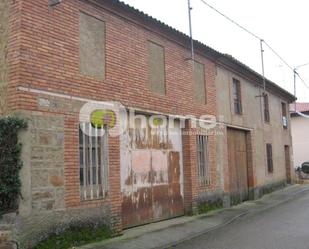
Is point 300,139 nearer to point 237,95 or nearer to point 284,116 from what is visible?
point 284,116

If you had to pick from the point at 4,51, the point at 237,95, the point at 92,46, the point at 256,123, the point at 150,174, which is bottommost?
the point at 150,174

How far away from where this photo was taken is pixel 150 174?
35.1ft

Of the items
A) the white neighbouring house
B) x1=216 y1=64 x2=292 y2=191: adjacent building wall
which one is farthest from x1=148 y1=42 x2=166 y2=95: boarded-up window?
the white neighbouring house

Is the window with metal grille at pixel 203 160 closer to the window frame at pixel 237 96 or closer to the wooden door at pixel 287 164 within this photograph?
the window frame at pixel 237 96

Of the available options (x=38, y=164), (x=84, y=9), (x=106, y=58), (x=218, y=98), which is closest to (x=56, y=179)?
(x=38, y=164)

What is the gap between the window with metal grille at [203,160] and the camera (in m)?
12.7

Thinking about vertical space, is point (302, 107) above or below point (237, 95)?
above

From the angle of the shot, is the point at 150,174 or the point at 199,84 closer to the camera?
the point at 150,174

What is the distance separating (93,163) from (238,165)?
8.29 m

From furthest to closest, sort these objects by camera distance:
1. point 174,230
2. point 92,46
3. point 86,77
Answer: point 174,230, point 92,46, point 86,77

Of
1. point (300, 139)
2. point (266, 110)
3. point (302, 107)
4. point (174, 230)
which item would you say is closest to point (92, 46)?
point (174, 230)

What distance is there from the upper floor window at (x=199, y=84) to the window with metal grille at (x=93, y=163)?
4.72 metres

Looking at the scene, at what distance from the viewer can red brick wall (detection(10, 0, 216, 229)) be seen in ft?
24.5

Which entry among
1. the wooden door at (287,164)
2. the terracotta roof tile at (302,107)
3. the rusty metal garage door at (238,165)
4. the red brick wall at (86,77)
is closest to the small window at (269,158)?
the rusty metal garage door at (238,165)
